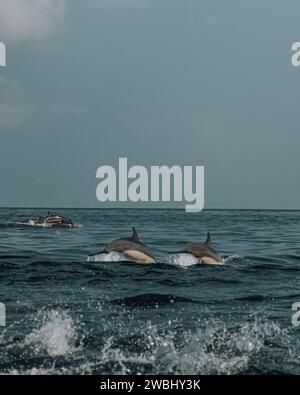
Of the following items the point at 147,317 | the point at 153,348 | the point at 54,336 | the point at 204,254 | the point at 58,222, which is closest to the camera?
the point at 153,348

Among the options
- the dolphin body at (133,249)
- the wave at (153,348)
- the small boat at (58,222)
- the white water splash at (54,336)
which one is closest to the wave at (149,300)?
the wave at (153,348)

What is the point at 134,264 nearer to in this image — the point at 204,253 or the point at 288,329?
the point at 204,253

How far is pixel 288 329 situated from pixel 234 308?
2072mm

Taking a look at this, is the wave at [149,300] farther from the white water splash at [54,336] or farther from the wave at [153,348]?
the white water splash at [54,336]

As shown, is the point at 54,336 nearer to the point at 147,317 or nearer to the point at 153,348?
the point at 153,348

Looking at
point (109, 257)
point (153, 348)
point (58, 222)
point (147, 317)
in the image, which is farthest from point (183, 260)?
point (58, 222)

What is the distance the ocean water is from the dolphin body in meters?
0.35

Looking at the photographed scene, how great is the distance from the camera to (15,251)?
2745 cm

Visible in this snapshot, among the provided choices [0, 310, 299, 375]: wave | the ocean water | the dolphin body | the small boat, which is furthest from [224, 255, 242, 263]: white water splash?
the small boat

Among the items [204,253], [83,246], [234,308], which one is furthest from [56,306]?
[83,246]

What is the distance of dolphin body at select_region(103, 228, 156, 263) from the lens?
22391mm

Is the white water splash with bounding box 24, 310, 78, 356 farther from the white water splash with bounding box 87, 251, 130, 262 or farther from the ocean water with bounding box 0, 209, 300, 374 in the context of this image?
the white water splash with bounding box 87, 251, 130, 262

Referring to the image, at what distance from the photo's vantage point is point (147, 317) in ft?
44.9

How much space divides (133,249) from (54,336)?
11.3 metres
